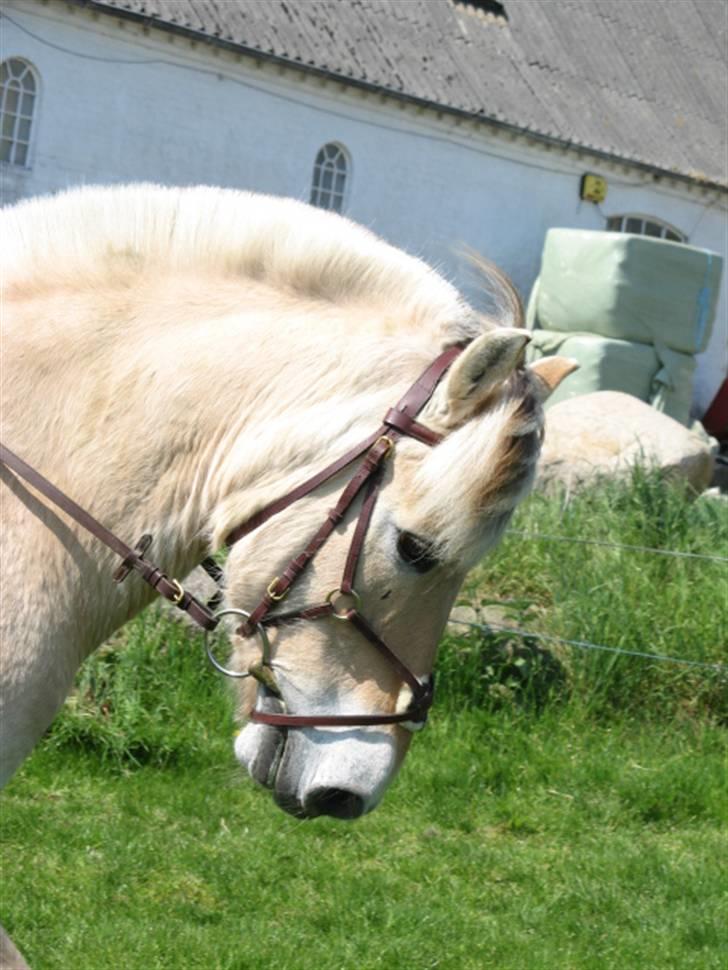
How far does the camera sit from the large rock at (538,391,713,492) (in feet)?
33.4

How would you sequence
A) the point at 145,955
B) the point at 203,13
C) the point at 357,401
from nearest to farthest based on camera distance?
the point at 357,401, the point at 145,955, the point at 203,13

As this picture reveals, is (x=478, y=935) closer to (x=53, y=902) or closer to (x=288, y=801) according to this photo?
(x=53, y=902)

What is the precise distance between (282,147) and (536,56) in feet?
18.6

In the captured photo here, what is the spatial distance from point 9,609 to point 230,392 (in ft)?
2.08

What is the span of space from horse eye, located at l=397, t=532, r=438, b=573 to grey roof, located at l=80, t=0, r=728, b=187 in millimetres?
13737

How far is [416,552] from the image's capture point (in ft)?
9.41

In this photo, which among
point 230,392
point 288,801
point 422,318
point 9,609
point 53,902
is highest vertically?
point 422,318

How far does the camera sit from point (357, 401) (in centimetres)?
295

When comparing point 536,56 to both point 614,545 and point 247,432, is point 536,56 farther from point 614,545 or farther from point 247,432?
point 247,432

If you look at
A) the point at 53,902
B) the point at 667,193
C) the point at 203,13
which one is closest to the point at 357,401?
the point at 53,902

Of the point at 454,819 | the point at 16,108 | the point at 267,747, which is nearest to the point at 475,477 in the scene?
the point at 267,747

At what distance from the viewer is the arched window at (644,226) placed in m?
21.0

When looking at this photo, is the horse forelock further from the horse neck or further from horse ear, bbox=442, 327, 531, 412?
the horse neck

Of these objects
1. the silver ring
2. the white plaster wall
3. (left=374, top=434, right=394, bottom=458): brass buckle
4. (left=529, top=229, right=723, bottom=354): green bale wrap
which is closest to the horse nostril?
the silver ring
